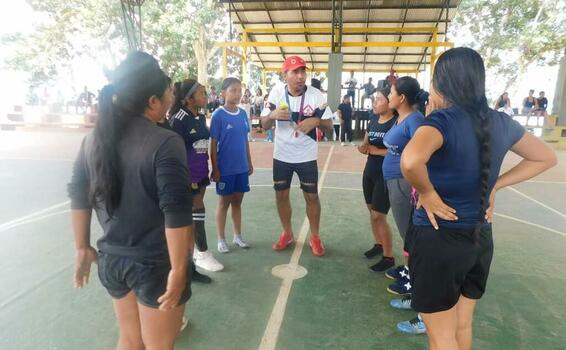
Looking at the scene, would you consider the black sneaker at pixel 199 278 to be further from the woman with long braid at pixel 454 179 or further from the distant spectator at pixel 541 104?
the distant spectator at pixel 541 104

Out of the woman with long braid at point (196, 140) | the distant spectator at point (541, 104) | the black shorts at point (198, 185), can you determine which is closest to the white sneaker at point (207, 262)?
the woman with long braid at point (196, 140)

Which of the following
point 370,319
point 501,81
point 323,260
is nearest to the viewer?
point 370,319

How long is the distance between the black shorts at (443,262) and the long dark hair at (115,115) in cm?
139

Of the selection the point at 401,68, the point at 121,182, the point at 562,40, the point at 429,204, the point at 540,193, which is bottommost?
the point at 540,193

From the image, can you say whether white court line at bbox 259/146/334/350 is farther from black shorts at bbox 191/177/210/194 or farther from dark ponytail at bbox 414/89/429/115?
dark ponytail at bbox 414/89/429/115

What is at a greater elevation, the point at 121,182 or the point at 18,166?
the point at 121,182

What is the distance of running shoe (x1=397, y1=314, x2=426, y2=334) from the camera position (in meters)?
2.92

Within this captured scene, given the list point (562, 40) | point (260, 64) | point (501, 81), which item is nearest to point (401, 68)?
point (260, 64)

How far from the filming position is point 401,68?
2273 cm

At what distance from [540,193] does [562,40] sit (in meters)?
25.8

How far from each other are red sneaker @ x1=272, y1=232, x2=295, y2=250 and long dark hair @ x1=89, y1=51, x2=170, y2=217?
2999mm

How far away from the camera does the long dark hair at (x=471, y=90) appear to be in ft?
5.44

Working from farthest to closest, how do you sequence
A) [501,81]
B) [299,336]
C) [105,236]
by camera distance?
[501,81], [299,336], [105,236]

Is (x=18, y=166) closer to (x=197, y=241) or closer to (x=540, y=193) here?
(x=197, y=241)
